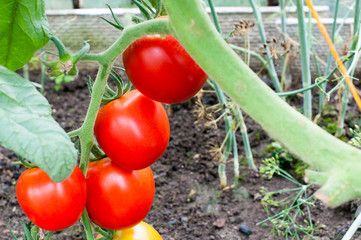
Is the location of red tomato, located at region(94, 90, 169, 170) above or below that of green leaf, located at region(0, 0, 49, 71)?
below

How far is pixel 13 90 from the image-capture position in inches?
19.5

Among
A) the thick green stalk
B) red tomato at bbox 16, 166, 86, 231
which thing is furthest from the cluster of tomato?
the thick green stalk

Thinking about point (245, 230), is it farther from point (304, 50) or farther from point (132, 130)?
point (132, 130)

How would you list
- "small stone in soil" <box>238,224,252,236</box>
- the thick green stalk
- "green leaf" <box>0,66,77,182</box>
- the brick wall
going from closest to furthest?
the thick green stalk → "green leaf" <box>0,66,77,182</box> → "small stone in soil" <box>238,224,252,236</box> → the brick wall

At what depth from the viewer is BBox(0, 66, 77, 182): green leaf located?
0.45 m

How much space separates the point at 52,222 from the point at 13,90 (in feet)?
0.59

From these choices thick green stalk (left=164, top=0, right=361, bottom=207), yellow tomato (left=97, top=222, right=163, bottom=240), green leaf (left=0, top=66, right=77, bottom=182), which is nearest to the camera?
thick green stalk (left=164, top=0, right=361, bottom=207)

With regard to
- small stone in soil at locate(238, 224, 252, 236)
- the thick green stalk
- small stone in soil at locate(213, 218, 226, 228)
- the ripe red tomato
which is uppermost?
the thick green stalk

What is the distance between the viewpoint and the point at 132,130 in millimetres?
578

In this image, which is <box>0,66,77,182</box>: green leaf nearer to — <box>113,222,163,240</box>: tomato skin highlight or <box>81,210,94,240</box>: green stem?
<box>81,210,94,240</box>: green stem

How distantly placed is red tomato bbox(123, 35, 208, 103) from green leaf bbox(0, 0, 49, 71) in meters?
0.16

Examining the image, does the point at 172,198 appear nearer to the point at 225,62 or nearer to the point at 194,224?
the point at 194,224

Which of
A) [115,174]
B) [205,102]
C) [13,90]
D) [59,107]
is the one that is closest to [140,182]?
[115,174]

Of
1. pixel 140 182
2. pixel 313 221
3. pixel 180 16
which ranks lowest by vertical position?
pixel 313 221
